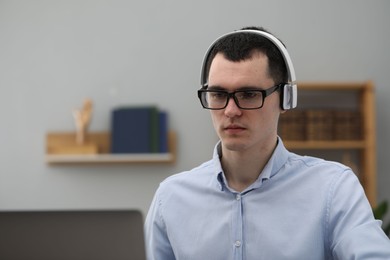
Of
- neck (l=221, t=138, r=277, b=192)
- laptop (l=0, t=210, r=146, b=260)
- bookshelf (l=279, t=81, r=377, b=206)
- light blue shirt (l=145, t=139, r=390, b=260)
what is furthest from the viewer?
bookshelf (l=279, t=81, r=377, b=206)

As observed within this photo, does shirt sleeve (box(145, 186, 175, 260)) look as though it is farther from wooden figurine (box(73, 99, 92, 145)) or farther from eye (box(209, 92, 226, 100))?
wooden figurine (box(73, 99, 92, 145))

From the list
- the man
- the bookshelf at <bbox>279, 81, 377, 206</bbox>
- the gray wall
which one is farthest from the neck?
the gray wall

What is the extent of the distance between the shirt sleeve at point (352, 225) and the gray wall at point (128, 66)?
2579 mm

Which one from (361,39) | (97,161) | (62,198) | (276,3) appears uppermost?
(276,3)

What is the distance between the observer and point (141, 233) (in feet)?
2.75

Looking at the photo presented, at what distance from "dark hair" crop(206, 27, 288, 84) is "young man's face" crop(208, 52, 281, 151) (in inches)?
0.6

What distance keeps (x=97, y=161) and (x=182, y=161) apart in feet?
1.81

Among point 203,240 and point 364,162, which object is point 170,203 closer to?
point 203,240

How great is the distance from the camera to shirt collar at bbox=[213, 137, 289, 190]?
57.4 inches

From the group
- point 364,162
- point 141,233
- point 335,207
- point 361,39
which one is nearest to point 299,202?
point 335,207

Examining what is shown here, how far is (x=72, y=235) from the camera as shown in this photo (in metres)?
0.85

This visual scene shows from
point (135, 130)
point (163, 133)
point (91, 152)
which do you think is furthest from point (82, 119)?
point (163, 133)

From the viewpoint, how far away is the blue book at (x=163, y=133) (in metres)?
3.90

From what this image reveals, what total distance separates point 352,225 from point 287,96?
36cm
